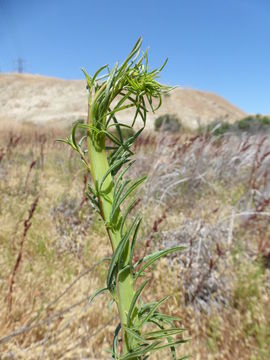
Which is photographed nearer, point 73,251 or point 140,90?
point 140,90

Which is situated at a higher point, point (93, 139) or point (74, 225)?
point (93, 139)

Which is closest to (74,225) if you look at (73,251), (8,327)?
(73,251)

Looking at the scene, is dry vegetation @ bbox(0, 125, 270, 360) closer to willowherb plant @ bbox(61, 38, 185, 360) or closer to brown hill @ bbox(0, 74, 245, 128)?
willowherb plant @ bbox(61, 38, 185, 360)

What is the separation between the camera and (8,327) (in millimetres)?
1262

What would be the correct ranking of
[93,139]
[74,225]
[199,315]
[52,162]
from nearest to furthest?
[93,139], [199,315], [74,225], [52,162]

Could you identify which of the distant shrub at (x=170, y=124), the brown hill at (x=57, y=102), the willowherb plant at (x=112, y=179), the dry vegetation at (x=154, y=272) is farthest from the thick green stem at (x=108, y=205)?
the brown hill at (x=57, y=102)

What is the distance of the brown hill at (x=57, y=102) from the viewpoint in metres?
25.3

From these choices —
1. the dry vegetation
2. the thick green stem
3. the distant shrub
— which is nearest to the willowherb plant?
the thick green stem

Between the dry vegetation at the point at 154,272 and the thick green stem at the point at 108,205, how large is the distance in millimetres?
579

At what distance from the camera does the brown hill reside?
2527 centimetres

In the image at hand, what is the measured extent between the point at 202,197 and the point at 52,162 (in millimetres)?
2575

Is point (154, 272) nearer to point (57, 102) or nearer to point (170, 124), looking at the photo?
point (170, 124)

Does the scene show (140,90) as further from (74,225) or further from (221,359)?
(74,225)

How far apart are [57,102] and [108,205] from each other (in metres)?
29.4
